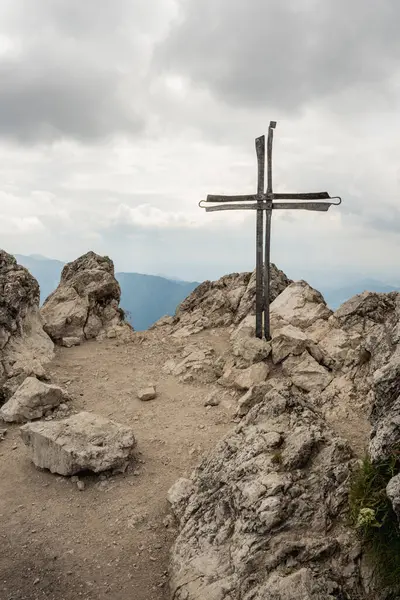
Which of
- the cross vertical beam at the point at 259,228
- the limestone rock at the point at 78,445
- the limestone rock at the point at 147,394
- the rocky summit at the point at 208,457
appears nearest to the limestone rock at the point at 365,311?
the rocky summit at the point at 208,457

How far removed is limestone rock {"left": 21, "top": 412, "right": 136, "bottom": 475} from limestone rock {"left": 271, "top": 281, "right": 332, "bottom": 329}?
8.03 metres

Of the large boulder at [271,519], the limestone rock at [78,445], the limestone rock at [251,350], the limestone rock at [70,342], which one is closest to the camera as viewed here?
the large boulder at [271,519]

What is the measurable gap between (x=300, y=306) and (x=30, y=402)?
32.6ft

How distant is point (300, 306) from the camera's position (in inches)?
656

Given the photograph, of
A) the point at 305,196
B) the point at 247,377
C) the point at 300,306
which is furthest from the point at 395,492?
the point at 300,306

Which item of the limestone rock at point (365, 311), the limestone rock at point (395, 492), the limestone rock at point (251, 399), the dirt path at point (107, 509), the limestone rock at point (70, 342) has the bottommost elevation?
the dirt path at point (107, 509)

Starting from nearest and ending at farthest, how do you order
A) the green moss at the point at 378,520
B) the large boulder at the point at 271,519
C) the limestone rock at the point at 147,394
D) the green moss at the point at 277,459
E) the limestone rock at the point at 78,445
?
the green moss at the point at 378,520, the large boulder at the point at 271,519, the green moss at the point at 277,459, the limestone rock at the point at 78,445, the limestone rock at the point at 147,394

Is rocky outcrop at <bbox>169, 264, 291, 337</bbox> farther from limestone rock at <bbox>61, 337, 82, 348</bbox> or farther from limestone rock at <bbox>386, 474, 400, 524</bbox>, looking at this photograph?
limestone rock at <bbox>386, 474, 400, 524</bbox>

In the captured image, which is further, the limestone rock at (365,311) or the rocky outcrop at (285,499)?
the limestone rock at (365,311)

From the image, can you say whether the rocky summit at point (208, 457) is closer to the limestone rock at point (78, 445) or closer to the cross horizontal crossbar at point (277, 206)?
the limestone rock at point (78, 445)

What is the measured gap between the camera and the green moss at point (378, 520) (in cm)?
562

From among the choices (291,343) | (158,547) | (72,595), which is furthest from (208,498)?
(291,343)

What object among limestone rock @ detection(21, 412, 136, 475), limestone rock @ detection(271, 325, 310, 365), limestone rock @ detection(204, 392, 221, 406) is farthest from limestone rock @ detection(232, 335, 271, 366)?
limestone rock @ detection(21, 412, 136, 475)

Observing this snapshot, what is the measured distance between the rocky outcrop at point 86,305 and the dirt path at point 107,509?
449cm
